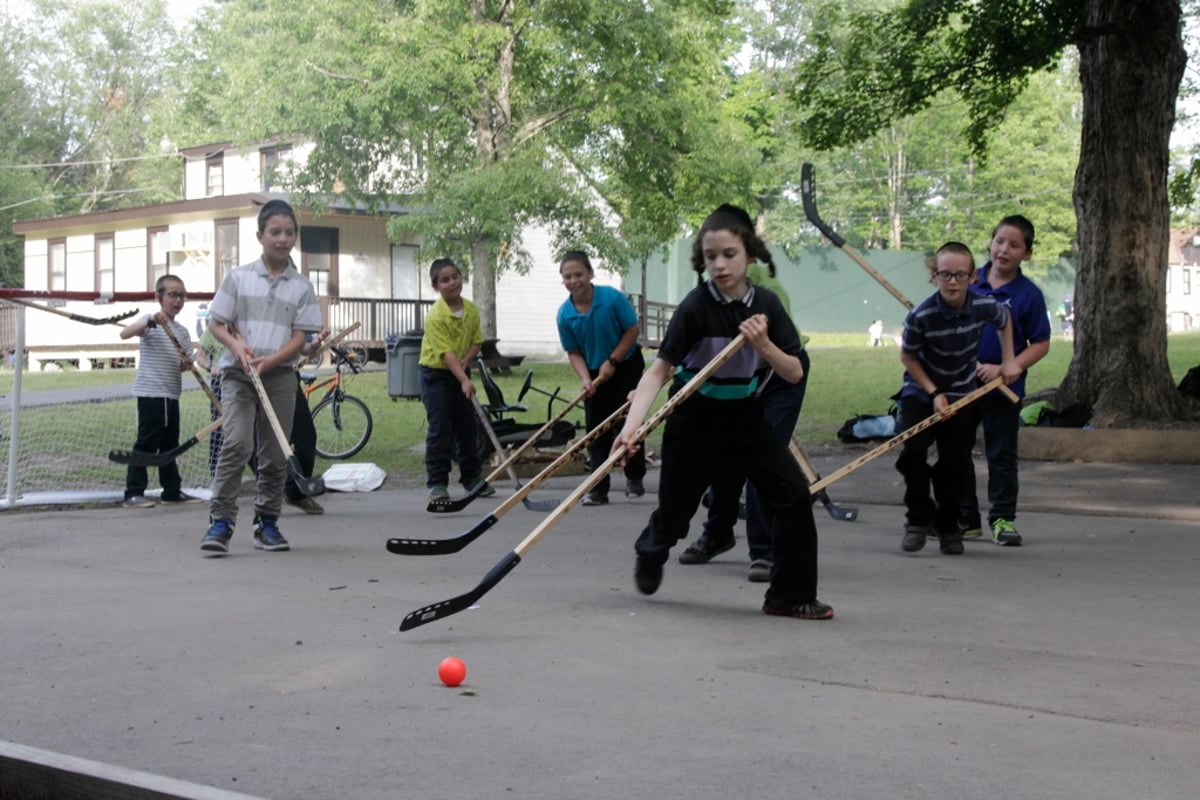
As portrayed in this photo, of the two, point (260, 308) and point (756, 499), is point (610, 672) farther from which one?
point (260, 308)

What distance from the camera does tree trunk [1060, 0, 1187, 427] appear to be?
13.6m

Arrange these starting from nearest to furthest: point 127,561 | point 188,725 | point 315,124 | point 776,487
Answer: point 188,725
point 776,487
point 127,561
point 315,124

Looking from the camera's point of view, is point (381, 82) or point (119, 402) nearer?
point (119, 402)

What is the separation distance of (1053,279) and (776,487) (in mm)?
60301

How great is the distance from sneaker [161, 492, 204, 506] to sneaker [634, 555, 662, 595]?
5683mm

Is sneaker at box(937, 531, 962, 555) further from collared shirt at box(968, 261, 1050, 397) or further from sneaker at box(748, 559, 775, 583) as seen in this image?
sneaker at box(748, 559, 775, 583)

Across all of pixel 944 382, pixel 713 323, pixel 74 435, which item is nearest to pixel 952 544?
pixel 944 382

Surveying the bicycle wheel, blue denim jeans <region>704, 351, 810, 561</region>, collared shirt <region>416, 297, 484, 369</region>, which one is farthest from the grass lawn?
blue denim jeans <region>704, 351, 810, 561</region>

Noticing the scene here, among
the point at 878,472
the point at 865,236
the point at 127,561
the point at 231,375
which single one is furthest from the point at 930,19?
the point at 865,236

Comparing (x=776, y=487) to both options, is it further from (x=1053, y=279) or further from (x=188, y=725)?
(x=1053, y=279)

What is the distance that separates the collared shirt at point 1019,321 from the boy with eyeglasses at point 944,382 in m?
0.20

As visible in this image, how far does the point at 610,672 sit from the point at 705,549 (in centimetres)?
272

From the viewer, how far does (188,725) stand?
4680 millimetres

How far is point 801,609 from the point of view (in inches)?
253
